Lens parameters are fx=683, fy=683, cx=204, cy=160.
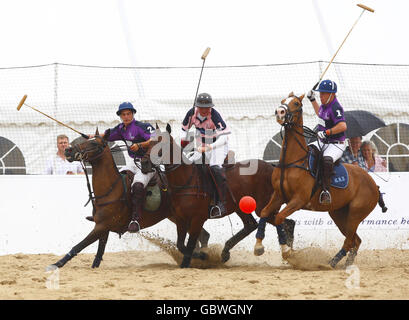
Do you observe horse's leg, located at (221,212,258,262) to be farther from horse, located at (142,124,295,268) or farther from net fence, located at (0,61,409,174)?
net fence, located at (0,61,409,174)

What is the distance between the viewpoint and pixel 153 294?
635 cm

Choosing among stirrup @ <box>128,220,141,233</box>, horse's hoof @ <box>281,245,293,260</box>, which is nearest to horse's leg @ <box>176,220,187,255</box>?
stirrup @ <box>128,220,141,233</box>

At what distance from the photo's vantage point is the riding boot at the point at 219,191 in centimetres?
894

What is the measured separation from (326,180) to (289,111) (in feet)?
3.43

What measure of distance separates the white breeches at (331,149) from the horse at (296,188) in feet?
1.10

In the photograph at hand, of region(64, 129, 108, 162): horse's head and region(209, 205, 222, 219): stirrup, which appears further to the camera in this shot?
region(209, 205, 222, 219): stirrup

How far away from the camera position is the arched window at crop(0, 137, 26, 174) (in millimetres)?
11523

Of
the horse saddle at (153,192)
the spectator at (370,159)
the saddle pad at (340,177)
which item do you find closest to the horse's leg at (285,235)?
the saddle pad at (340,177)

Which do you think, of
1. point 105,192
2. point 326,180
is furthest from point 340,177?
point 105,192

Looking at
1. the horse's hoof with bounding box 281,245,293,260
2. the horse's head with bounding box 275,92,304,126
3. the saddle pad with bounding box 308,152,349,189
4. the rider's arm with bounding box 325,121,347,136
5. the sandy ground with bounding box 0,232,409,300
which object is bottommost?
the sandy ground with bounding box 0,232,409,300

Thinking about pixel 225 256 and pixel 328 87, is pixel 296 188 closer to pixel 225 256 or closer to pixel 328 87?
pixel 328 87

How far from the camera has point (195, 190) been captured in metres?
8.72

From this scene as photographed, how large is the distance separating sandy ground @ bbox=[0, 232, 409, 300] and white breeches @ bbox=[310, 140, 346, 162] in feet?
4.18

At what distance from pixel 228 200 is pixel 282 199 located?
1.01m
